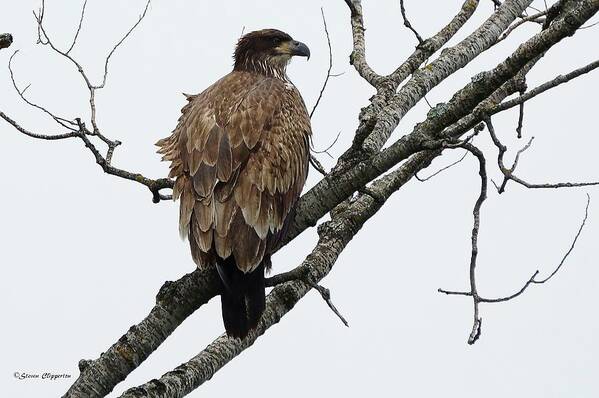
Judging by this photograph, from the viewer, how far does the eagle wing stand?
16.3 ft

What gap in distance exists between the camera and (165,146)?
5.79m

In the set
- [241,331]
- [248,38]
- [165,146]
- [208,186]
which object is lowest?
[241,331]

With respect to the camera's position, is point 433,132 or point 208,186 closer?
point 433,132

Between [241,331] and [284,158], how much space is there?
3.62 ft

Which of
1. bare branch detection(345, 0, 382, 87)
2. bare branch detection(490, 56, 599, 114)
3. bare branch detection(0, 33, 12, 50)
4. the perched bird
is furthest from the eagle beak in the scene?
bare branch detection(0, 33, 12, 50)

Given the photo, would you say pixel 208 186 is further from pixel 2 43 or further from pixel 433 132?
pixel 2 43

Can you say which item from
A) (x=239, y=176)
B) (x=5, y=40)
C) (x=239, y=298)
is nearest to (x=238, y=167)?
(x=239, y=176)

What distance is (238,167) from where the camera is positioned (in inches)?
207

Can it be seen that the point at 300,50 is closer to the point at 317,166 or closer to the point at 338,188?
the point at 317,166

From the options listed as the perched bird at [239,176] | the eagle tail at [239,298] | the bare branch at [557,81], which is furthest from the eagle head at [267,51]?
the bare branch at [557,81]

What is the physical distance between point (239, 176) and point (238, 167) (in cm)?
5

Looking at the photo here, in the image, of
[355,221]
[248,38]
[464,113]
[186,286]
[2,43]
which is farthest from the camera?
[248,38]

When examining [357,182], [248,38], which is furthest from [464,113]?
[248,38]

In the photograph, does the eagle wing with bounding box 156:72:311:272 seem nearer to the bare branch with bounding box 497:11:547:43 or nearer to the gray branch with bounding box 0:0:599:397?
the gray branch with bounding box 0:0:599:397
